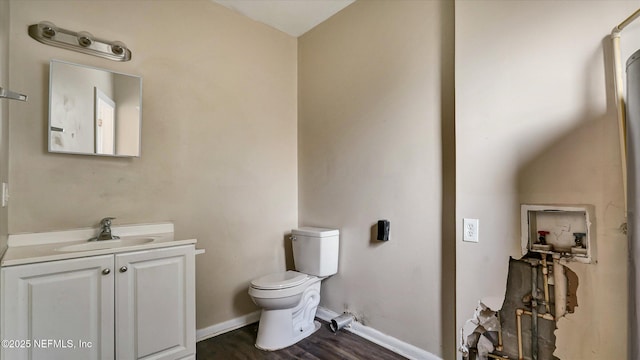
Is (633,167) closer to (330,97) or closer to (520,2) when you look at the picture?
Result: (520,2)

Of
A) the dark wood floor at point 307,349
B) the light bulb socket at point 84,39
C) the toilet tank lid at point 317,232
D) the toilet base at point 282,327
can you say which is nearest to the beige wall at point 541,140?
the dark wood floor at point 307,349

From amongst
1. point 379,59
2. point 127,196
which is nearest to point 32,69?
point 127,196

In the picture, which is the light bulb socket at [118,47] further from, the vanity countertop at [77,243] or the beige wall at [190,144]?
the vanity countertop at [77,243]

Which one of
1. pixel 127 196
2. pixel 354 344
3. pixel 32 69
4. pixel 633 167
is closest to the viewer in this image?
pixel 633 167

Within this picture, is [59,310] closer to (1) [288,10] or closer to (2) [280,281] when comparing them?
(2) [280,281]

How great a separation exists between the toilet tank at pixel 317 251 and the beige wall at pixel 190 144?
0.31 m

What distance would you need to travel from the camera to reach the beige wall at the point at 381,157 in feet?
6.40

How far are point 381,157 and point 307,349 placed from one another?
4.79 feet

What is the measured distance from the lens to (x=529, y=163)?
145 cm

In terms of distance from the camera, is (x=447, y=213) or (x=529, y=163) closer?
(x=529, y=163)

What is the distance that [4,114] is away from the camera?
1.54 m

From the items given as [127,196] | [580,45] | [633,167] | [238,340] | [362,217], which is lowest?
[238,340]

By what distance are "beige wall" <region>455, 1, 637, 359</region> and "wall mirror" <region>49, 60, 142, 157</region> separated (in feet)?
6.67

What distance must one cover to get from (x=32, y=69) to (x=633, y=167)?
2774mm
